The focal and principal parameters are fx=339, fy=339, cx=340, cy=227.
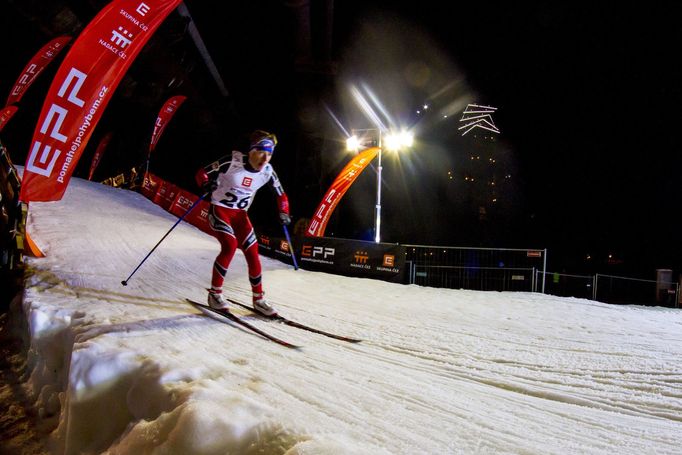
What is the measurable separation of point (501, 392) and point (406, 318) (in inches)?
95.5

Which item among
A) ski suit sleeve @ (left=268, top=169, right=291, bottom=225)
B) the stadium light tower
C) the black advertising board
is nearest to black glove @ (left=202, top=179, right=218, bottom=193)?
ski suit sleeve @ (left=268, top=169, right=291, bottom=225)

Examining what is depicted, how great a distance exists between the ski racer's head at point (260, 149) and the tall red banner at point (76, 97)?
2095 millimetres

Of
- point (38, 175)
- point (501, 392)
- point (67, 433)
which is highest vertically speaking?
point (38, 175)

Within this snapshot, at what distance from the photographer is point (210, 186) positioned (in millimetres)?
4215

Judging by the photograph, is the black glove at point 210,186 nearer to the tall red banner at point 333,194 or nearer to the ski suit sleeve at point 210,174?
the ski suit sleeve at point 210,174

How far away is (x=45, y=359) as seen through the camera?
268 cm

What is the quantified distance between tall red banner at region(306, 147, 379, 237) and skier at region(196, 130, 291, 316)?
7788 mm

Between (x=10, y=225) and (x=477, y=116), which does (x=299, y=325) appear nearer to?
(x=10, y=225)

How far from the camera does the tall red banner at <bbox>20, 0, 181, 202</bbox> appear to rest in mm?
4293

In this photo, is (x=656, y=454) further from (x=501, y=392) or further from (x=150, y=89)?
(x=150, y=89)

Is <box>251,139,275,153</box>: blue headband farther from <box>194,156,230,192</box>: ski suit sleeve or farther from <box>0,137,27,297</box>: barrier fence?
<box>0,137,27,297</box>: barrier fence

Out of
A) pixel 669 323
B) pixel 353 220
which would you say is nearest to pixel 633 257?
pixel 353 220

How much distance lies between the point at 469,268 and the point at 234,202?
807 cm

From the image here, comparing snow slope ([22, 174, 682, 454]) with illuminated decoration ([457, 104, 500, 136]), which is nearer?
snow slope ([22, 174, 682, 454])
